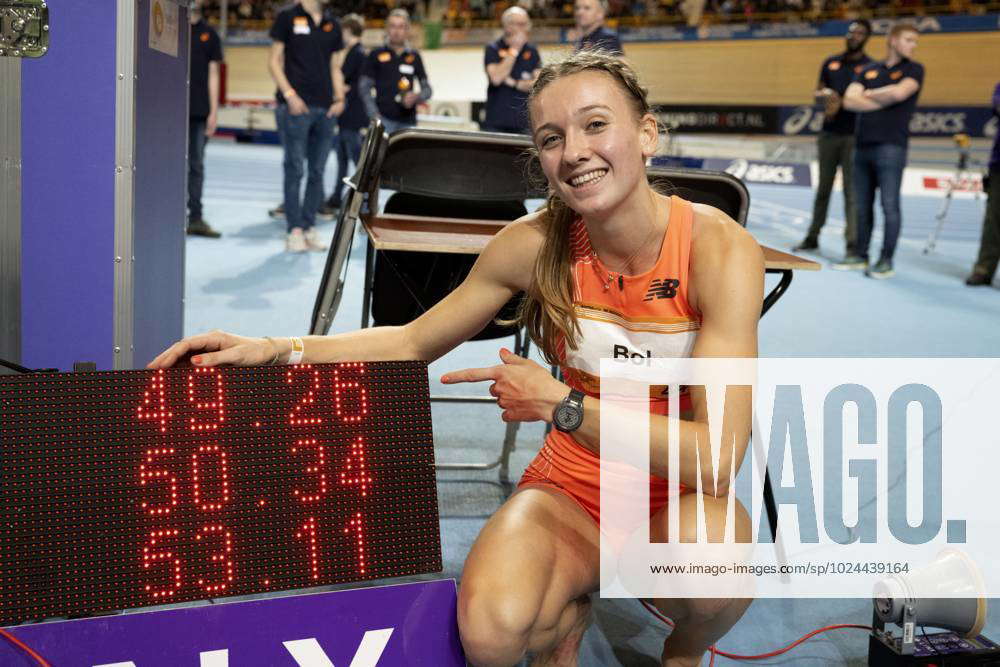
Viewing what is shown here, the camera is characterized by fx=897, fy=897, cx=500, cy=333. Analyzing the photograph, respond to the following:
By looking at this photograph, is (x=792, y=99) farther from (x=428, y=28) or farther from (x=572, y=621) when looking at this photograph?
(x=572, y=621)

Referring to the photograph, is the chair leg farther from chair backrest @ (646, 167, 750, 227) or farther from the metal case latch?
the metal case latch

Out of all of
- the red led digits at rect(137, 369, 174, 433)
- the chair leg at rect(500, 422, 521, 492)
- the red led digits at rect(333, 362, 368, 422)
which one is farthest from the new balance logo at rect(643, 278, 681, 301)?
the chair leg at rect(500, 422, 521, 492)

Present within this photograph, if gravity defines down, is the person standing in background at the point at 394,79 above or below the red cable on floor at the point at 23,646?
above

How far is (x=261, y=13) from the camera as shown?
29312mm

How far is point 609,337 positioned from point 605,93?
0.50m

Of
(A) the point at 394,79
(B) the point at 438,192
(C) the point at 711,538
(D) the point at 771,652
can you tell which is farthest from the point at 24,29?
(A) the point at 394,79

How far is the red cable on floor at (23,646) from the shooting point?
134 centimetres

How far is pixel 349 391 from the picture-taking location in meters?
1.55

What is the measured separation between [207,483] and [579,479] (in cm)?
86

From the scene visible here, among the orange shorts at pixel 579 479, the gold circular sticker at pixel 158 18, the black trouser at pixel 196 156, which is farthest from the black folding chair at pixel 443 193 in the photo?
the black trouser at pixel 196 156

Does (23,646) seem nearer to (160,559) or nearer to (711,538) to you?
(160,559)

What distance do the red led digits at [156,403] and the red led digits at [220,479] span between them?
7 cm

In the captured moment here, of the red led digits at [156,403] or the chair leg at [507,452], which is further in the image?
the chair leg at [507,452]

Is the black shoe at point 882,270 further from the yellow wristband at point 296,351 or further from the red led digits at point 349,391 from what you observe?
the red led digits at point 349,391
